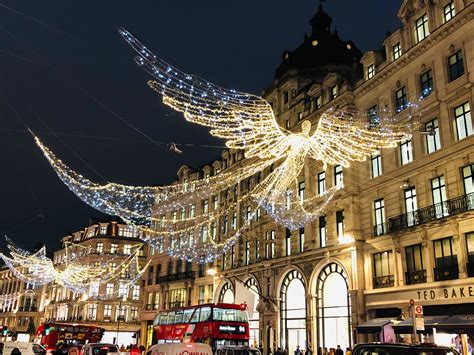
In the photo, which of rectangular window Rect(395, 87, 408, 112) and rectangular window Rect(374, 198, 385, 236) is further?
rectangular window Rect(374, 198, 385, 236)

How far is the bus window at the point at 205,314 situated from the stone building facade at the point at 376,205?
7.41 m

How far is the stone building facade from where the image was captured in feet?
76.3

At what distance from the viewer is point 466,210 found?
21.8m

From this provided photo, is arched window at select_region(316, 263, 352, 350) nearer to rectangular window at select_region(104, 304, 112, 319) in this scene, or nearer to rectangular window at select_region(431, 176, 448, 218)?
rectangular window at select_region(431, 176, 448, 218)

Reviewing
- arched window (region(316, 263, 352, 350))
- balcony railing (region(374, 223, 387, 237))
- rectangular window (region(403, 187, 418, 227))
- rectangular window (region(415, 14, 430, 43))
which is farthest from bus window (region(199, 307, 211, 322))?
rectangular window (region(415, 14, 430, 43))

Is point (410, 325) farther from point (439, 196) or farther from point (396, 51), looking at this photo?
point (396, 51)

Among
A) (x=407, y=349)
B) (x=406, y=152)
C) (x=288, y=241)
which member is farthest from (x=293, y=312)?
(x=407, y=349)

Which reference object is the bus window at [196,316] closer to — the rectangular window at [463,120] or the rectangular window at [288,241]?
the rectangular window at [288,241]

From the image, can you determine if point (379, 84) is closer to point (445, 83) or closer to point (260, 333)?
point (445, 83)

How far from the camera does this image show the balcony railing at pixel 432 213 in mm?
22047

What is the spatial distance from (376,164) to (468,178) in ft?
22.9

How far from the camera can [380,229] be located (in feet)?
90.7

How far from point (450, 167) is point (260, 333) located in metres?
19.2

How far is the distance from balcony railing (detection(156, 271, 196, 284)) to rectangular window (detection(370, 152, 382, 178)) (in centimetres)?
2399
